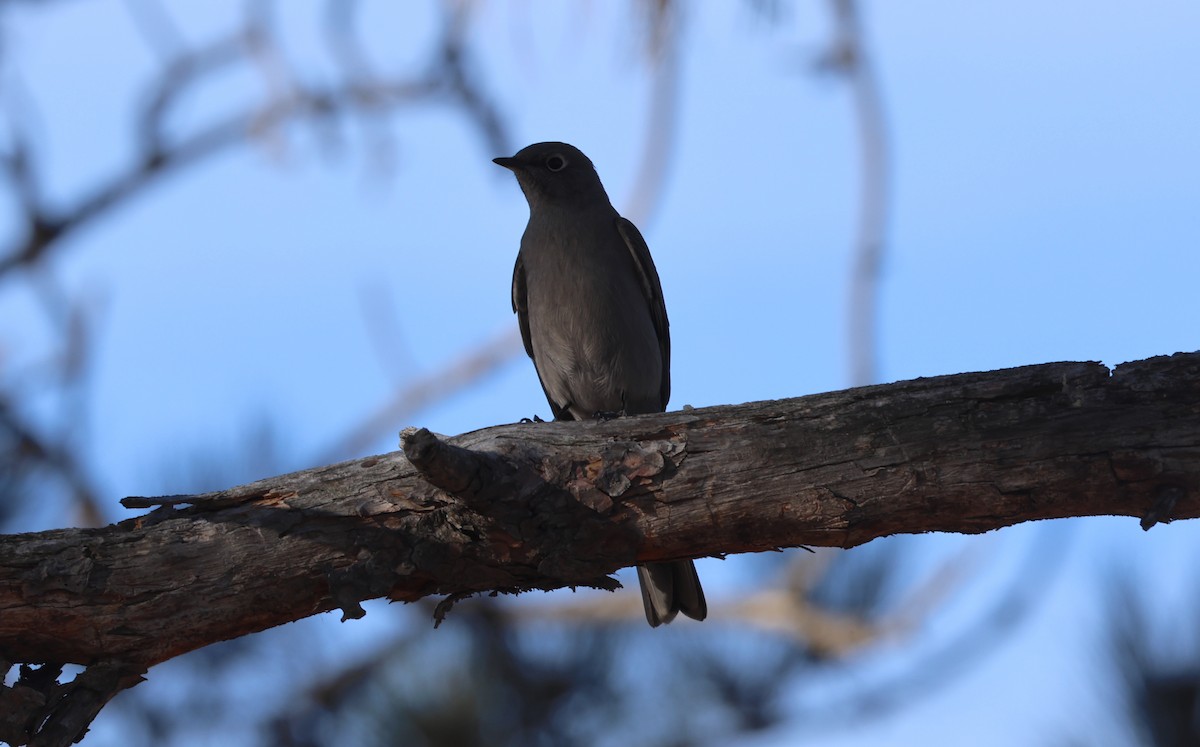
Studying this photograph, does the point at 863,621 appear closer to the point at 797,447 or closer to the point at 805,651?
the point at 805,651

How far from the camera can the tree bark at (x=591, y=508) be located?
13.1ft

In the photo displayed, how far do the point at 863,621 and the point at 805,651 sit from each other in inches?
14.8

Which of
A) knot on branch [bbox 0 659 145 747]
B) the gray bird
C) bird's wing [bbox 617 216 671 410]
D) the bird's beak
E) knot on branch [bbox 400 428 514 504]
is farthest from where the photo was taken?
the bird's beak

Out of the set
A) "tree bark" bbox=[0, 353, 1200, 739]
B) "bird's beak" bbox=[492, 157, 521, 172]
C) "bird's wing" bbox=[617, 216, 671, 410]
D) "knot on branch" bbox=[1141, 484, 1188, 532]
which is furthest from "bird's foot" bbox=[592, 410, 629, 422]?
"knot on branch" bbox=[1141, 484, 1188, 532]

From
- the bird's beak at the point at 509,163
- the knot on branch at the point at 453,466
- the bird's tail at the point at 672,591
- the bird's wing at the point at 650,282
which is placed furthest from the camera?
the bird's beak at the point at 509,163

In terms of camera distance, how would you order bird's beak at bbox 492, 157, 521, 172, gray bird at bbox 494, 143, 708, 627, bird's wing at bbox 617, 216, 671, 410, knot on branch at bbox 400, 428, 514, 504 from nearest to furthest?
knot on branch at bbox 400, 428, 514, 504
gray bird at bbox 494, 143, 708, 627
bird's wing at bbox 617, 216, 671, 410
bird's beak at bbox 492, 157, 521, 172

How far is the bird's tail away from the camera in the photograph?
5449 millimetres

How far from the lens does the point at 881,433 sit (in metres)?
4.12

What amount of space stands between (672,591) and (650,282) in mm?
2111

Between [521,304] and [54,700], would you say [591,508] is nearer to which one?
[54,700]

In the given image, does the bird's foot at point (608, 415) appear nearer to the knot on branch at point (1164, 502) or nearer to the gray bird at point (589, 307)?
the gray bird at point (589, 307)

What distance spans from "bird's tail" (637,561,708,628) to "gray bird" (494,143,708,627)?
4.59 feet

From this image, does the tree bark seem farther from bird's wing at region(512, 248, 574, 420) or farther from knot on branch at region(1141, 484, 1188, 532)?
bird's wing at region(512, 248, 574, 420)

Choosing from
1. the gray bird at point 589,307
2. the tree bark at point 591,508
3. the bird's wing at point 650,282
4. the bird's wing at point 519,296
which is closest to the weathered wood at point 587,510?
the tree bark at point 591,508
